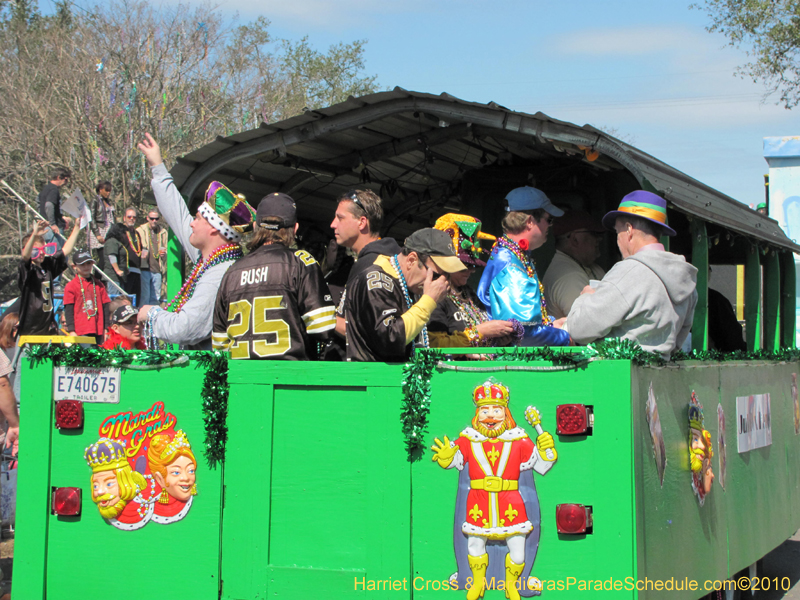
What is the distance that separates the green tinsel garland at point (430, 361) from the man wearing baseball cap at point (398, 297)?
14 centimetres

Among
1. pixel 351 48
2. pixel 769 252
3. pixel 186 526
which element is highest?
pixel 351 48

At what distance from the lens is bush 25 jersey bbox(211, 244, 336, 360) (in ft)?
14.0

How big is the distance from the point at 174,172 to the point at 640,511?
432cm

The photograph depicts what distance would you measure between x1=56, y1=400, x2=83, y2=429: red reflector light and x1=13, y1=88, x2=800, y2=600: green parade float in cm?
1

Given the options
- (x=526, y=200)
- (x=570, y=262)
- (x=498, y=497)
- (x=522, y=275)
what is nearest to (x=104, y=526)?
(x=498, y=497)

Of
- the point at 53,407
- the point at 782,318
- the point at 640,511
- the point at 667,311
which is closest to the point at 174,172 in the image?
the point at 53,407

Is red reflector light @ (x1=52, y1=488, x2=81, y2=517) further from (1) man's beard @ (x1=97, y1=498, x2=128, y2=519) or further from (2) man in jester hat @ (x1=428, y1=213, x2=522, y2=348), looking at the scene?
(2) man in jester hat @ (x1=428, y1=213, x2=522, y2=348)

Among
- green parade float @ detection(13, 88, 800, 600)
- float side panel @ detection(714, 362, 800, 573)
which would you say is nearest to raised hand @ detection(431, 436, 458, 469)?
green parade float @ detection(13, 88, 800, 600)

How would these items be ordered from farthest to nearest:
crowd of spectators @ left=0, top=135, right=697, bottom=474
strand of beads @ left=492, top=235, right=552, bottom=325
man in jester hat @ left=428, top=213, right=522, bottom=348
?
1. strand of beads @ left=492, top=235, right=552, bottom=325
2. man in jester hat @ left=428, top=213, right=522, bottom=348
3. crowd of spectators @ left=0, top=135, right=697, bottom=474

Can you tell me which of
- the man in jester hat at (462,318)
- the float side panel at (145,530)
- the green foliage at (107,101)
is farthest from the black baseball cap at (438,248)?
the green foliage at (107,101)

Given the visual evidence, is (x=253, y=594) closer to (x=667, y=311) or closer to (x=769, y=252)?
(x=667, y=311)

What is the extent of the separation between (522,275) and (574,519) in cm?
170

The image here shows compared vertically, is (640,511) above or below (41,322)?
below

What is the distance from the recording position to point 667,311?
14.0 feet
